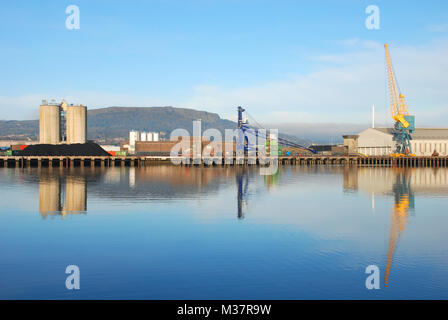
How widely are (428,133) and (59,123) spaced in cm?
9594

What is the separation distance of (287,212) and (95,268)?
Answer: 16681 millimetres

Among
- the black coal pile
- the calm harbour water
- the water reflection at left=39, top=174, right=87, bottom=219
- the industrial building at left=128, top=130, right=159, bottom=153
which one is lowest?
the calm harbour water

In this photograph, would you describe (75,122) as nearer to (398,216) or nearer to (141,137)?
(141,137)

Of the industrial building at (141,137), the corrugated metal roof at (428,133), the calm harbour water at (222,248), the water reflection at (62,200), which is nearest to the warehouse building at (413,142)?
the corrugated metal roof at (428,133)

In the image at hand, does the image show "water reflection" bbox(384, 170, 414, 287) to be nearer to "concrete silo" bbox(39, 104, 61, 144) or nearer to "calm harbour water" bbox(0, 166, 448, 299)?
"calm harbour water" bbox(0, 166, 448, 299)

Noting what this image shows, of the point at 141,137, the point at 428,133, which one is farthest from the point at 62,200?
the point at 141,137

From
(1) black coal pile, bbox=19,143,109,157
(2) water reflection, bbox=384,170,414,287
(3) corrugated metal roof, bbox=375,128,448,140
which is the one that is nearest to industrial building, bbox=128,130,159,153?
(1) black coal pile, bbox=19,143,109,157

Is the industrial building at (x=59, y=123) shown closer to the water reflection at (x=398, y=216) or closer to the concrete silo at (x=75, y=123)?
the concrete silo at (x=75, y=123)

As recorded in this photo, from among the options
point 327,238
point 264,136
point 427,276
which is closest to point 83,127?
point 264,136

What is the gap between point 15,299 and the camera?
42.6 ft

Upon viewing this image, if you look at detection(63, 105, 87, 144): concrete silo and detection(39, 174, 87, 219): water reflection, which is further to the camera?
detection(63, 105, 87, 144): concrete silo

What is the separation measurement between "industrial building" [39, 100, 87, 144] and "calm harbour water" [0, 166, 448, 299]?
68.4m

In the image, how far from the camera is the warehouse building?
402ft

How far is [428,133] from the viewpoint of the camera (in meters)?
129
